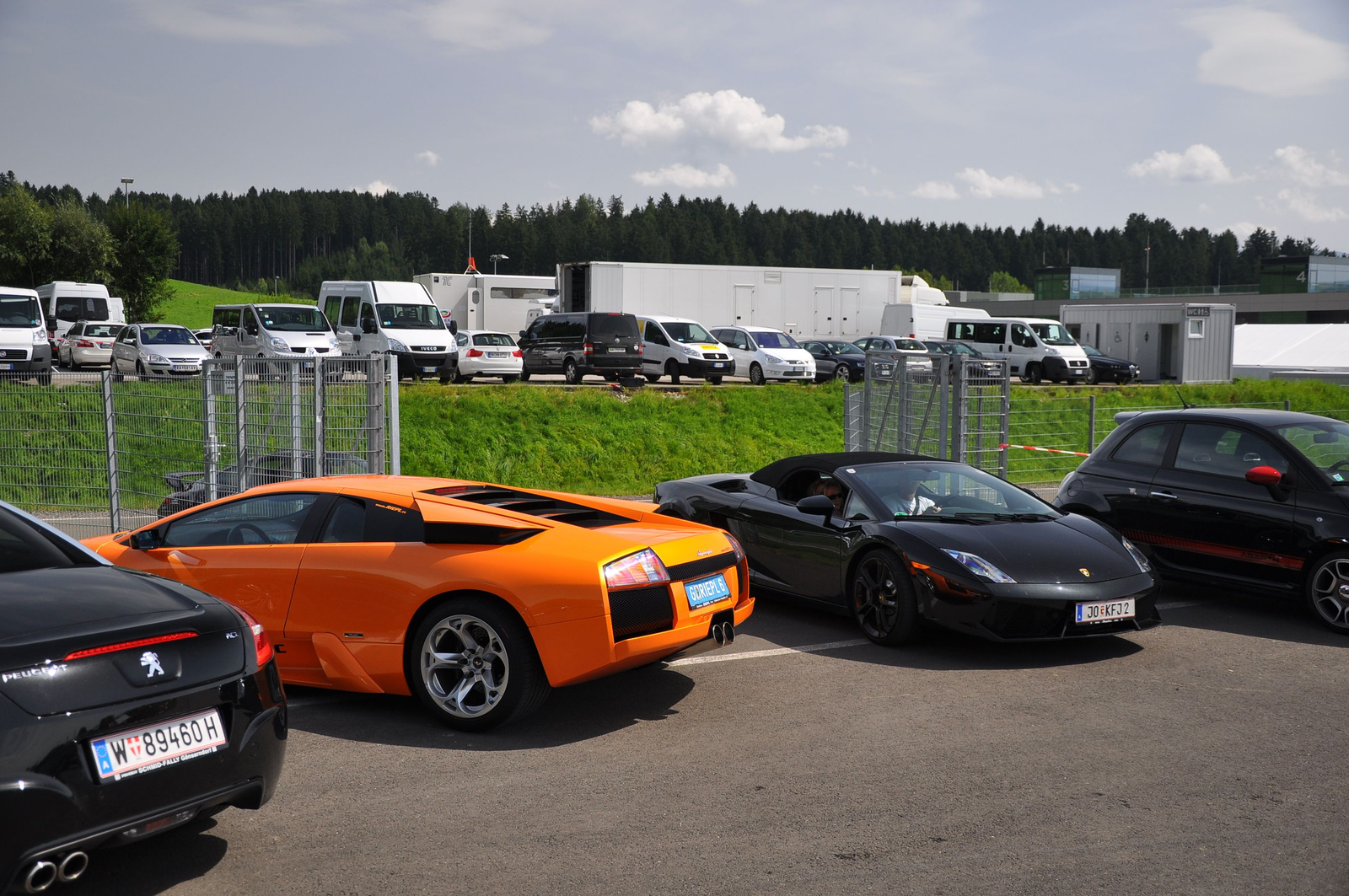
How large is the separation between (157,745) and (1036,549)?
17.6 feet

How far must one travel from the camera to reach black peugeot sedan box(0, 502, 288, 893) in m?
3.12

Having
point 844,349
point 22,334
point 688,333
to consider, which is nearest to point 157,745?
point 688,333

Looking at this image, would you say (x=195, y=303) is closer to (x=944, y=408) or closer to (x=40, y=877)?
(x=944, y=408)

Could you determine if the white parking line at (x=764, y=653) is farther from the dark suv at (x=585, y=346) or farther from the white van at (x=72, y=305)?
the white van at (x=72, y=305)

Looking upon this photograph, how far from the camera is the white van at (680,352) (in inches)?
1104

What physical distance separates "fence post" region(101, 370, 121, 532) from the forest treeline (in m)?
119

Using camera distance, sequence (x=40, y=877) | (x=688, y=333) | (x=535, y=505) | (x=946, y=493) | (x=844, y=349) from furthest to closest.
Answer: (x=844, y=349) < (x=688, y=333) < (x=946, y=493) < (x=535, y=505) < (x=40, y=877)

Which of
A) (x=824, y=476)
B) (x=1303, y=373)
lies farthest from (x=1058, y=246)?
(x=824, y=476)

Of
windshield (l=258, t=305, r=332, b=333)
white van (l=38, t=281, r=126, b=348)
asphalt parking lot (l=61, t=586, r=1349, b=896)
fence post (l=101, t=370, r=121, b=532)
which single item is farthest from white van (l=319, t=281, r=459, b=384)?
asphalt parking lot (l=61, t=586, r=1349, b=896)

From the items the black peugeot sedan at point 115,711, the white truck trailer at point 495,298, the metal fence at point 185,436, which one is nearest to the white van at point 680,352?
Result: the white truck trailer at point 495,298

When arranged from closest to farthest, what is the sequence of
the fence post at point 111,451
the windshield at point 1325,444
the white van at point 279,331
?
1. the windshield at point 1325,444
2. the fence post at point 111,451
3. the white van at point 279,331

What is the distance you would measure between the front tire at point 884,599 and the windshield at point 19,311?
84.8 feet

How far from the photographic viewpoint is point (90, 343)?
32.2 m

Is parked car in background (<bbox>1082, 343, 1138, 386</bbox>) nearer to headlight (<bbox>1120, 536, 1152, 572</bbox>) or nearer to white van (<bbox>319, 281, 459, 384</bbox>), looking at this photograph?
white van (<bbox>319, 281, 459, 384</bbox>)
